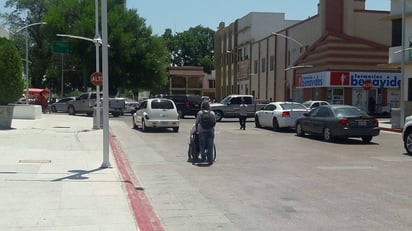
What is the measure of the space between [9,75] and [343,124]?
1463 centimetres

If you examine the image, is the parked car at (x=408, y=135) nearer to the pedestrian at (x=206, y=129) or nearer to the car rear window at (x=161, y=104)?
the pedestrian at (x=206, y=129)

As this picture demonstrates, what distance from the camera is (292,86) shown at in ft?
190

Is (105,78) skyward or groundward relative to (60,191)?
skyward

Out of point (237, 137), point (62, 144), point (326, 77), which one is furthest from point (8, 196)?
point (326, 77)

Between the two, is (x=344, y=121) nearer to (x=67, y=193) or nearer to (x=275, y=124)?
(x=275, y=124)

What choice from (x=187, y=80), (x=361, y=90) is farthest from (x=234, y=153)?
(x=187, y=80)

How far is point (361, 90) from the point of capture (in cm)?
4891

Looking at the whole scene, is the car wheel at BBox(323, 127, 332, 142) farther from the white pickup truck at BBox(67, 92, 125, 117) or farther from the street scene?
the white pickup truck at BBox(67, 92, 125, 117)

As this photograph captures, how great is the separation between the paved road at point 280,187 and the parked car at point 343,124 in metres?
1.52

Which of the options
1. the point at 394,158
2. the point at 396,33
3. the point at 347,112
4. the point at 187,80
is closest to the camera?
the point at 394,158

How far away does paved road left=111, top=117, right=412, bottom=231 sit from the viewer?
7883mm

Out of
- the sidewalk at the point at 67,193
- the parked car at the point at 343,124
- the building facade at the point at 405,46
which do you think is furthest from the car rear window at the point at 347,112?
the building facade at the point at 405,46

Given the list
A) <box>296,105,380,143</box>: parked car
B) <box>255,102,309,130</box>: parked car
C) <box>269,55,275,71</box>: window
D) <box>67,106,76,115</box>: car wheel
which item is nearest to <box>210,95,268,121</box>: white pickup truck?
<box>255,102,309,130</box>: parked car

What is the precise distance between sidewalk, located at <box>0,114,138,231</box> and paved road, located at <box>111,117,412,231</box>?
72cm
